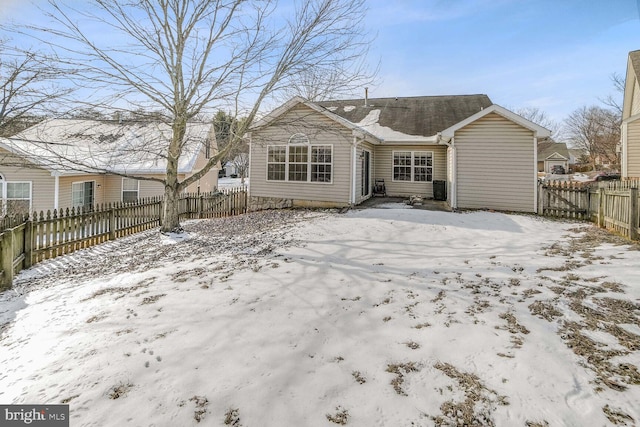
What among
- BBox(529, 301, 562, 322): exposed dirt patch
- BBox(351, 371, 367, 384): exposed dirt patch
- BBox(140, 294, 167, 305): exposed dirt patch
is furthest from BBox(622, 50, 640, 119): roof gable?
BBox(140, 294, 167, 305): exposed dirt patch

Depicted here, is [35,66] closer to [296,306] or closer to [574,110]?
[296,306]

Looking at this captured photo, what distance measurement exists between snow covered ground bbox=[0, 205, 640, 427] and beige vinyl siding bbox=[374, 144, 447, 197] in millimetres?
10159

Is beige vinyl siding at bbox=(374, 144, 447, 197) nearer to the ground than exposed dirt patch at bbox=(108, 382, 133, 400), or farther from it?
farther from it

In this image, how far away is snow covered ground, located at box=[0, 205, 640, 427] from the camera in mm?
2408

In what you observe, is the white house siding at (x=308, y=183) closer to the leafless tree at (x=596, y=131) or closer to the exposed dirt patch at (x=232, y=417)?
the exposed dirt patch at (x=232, y=417)

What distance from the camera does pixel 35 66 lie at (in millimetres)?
8102

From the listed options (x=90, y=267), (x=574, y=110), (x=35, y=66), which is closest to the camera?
(x=90, y=267)

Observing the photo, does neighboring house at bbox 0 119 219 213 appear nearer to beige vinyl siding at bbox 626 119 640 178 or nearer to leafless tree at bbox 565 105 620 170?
beige vinyl siding at bbox 626 119 640 178

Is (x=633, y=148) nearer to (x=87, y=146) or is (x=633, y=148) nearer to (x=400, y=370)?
(x=400, y=370)

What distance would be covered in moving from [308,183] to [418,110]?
31.3 ft

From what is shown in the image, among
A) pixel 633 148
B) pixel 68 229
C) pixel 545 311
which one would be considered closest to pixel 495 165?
pixel 633 148

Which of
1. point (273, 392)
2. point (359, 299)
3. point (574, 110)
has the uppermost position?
point (574, 110)

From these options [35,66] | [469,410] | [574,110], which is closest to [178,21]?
[35,66]

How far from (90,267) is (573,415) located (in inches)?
318
